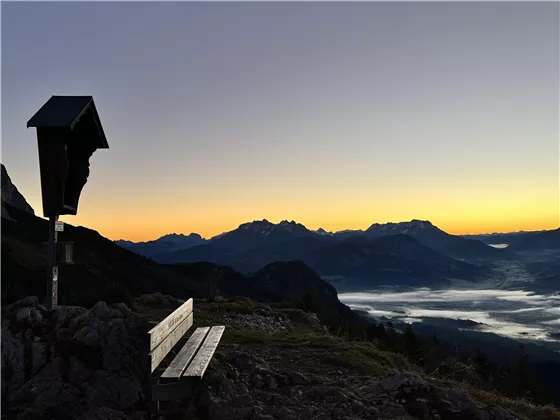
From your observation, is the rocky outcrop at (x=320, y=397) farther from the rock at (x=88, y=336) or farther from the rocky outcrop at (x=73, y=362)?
the rock at (x=88, y=336)

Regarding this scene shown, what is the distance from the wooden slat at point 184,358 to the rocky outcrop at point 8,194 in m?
124

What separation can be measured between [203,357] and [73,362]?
2.68 m

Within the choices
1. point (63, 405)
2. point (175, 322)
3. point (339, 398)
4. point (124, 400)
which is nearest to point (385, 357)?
point (339, 398)

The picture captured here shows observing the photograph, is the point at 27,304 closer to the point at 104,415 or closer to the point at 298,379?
the point at 104,415

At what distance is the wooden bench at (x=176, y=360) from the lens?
730 cm

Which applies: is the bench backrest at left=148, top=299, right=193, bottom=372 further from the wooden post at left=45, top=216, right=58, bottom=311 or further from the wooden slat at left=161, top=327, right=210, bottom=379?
the wooden post at left=45, top=216, right=58, bottom=311

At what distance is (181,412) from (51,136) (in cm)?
666

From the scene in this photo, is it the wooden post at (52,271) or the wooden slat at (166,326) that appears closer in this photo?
the wooden slat at (166,326)

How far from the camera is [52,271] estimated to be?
11148 millimetres

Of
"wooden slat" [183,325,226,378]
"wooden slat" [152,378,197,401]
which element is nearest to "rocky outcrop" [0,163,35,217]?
"wooden slat" [183,325,226,378]

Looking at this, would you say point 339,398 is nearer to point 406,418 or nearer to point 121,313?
point 406,418

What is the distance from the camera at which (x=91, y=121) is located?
12.2m

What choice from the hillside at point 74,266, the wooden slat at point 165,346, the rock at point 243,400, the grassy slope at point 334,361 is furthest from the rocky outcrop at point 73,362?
the hillside at point 74,266

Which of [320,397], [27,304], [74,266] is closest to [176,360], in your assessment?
[320,397]
